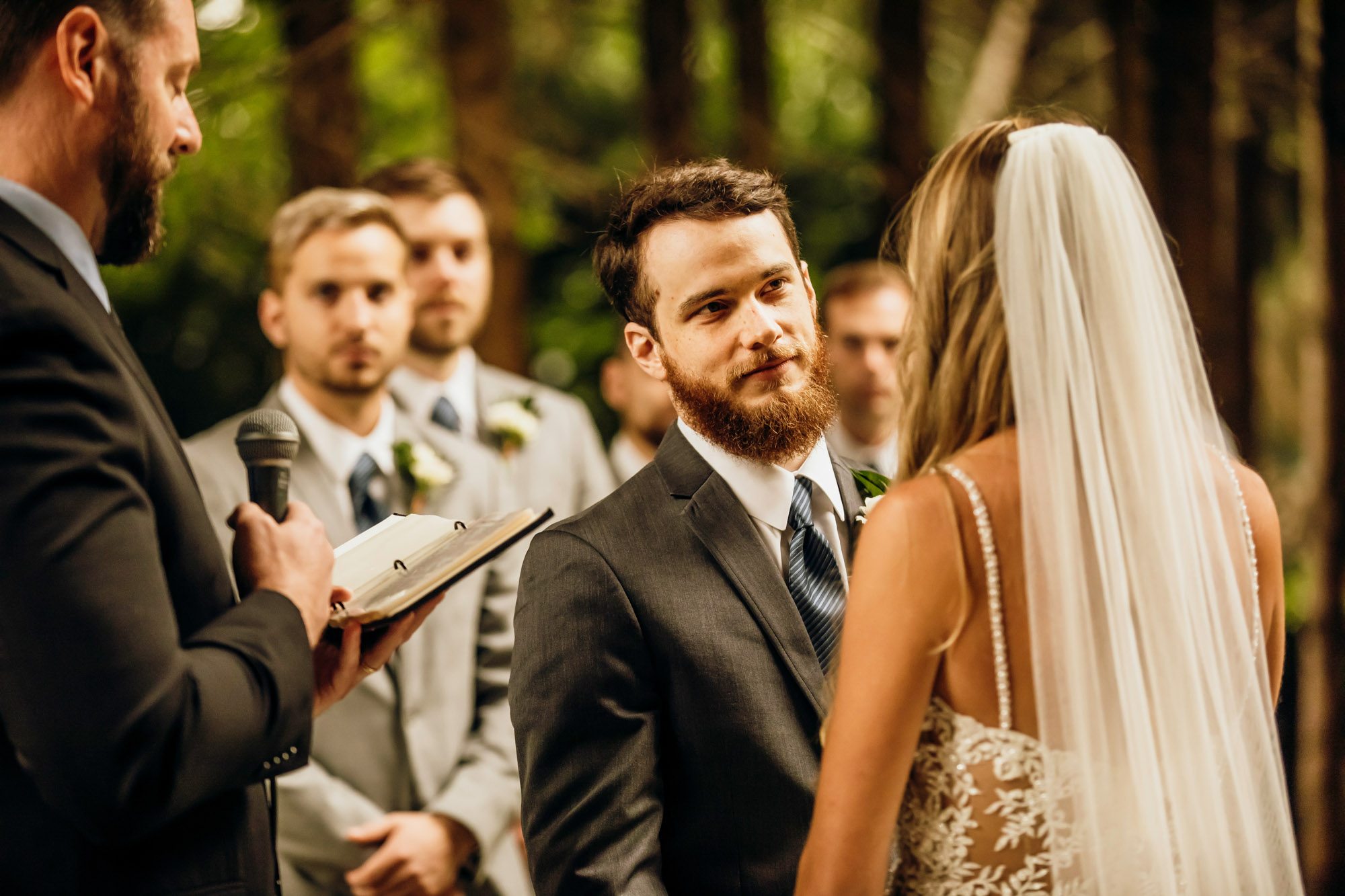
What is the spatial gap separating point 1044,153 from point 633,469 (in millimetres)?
3470

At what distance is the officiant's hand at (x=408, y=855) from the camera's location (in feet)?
9.87

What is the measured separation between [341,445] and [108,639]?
87.2 inches

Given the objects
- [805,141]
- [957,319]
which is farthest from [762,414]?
[805,141]

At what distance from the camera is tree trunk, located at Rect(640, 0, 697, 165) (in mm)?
6641

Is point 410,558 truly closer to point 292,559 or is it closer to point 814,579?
point 292,559

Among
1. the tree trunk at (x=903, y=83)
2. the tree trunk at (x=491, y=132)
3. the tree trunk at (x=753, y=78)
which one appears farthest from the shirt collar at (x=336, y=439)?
the tree trunk at (x=903, y=83)

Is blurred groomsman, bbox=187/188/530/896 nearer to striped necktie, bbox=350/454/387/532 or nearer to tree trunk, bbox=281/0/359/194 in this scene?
striped necktie, bbox=350/454/387/532

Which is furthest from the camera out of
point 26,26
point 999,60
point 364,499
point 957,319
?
point 999,60

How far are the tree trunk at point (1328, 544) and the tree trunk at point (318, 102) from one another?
472 centimetres

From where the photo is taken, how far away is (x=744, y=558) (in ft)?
6.75

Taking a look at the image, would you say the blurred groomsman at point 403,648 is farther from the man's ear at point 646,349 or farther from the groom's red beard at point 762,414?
the groom's red beard at point 762,414

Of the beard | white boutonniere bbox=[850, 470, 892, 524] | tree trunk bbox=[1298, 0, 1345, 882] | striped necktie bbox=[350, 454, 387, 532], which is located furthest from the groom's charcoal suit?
tree trunk bbox=[1298, 0, 1345, 882]

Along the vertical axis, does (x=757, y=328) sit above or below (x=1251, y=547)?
above

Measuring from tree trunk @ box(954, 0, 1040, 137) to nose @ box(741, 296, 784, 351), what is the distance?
8340 millimetres
